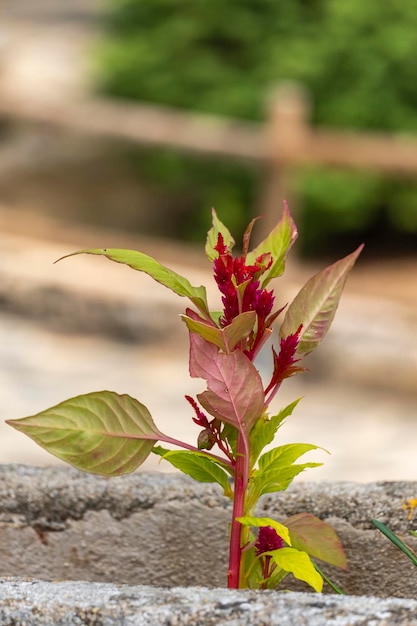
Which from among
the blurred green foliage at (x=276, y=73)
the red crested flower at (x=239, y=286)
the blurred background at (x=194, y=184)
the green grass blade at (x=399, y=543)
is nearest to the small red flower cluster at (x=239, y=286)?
Answer: the red crested flower at (x=239, y=286)

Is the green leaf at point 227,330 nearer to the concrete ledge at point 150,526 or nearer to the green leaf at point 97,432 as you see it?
the green leaf at point 97,432

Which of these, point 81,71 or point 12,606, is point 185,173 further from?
point 12,606

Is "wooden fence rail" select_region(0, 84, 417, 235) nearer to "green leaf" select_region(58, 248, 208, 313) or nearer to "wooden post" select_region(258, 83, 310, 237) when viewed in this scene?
"wooden post" select_region(258, 83, 310, 237)

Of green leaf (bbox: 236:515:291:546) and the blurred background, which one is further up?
the blurred background

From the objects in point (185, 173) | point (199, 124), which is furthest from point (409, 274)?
point (199, 124)

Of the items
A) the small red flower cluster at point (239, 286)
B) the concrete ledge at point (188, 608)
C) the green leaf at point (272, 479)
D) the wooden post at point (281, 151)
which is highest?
the wooden post at point (281, 151)

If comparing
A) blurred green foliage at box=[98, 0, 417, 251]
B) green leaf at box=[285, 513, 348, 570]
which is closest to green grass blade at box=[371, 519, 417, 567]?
green leaf at box=[285, 513, 348, 570]
